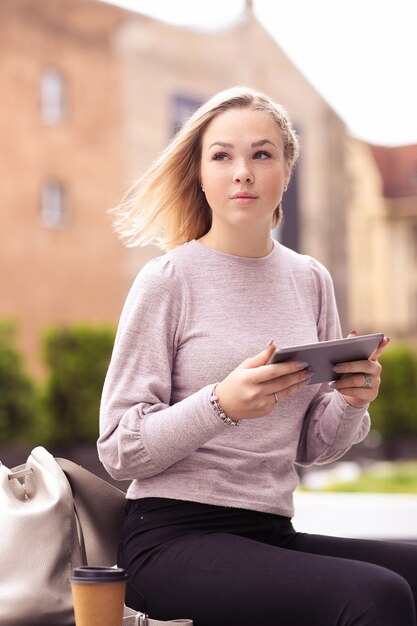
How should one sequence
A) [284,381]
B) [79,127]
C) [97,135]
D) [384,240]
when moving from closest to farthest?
[284,381] < [79,127] < [97,135] < [384,240]

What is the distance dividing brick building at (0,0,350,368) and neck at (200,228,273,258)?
472 inches

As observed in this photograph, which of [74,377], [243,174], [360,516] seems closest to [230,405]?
[243,174]

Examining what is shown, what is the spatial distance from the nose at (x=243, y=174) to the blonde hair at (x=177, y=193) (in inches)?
4.3

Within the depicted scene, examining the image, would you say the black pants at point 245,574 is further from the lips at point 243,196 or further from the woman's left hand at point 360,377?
the lips at point 243,196

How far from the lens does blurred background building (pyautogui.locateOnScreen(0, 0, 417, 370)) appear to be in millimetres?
13703

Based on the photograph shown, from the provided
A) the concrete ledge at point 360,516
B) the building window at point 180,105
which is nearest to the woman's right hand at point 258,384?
the concrete ledge at point 360,516

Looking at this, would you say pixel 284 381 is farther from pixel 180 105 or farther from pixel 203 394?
pixel 180 105

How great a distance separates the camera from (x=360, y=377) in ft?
5.23

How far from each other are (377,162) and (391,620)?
63.5 feet

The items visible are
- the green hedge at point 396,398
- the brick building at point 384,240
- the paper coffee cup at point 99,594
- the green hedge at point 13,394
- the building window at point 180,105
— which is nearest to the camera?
the paper coffee cup at point 99,594

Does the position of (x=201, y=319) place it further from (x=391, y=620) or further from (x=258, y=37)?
(x=258, y=37)

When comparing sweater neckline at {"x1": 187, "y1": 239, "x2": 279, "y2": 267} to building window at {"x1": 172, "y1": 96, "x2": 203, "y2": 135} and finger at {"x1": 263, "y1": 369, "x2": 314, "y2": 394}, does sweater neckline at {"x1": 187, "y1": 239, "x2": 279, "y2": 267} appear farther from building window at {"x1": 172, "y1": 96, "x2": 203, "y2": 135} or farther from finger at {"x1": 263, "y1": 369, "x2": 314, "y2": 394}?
building window at {"x1": 172, "y1": 96, "x2": 203, "y2": 135}

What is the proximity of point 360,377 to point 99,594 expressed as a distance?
518 millimetres

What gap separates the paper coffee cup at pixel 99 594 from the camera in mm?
1330
